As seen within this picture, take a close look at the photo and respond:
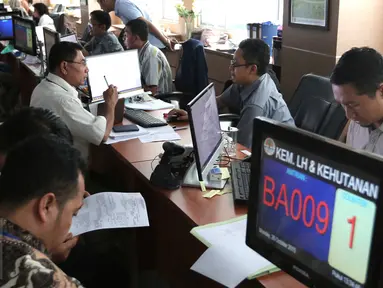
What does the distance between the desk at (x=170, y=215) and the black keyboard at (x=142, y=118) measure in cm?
25

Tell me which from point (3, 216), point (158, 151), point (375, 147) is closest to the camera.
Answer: point (3, 216)

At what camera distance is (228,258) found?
1.49 metres

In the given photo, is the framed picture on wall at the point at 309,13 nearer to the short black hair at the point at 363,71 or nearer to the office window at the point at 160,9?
the short black hair at the point at 363,71

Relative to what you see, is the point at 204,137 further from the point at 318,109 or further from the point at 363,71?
the point at 318,109

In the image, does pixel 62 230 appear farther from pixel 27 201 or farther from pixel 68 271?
pixel 68 271

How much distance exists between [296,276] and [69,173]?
58 centimetres

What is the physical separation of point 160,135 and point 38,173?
1737mm

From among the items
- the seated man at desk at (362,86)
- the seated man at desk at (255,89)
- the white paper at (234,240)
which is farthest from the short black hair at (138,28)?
the white paper at (234,240)

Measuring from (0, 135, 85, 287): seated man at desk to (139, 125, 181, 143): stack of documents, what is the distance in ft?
5.01

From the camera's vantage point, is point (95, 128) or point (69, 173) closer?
point (69, 173)

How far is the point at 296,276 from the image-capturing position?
1.22 m

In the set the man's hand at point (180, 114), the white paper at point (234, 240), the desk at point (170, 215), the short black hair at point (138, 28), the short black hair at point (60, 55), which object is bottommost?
the desk at point (170, 215)

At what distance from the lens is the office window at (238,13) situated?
17.5ft

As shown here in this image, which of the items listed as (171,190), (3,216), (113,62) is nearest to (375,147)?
(171,190)
